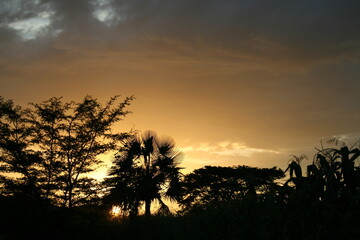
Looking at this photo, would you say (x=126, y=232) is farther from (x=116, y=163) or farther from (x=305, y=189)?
(x=305, y=189)

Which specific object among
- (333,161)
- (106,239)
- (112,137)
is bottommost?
(106,239)

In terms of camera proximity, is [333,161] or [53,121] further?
[53,121]

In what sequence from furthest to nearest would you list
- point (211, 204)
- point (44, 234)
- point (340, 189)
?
1. point (44, 234)
2. point (211, 204)
3. point (340, 189)

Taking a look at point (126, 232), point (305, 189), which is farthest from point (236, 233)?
point (126, 232)

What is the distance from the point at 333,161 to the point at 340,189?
0.54 meters

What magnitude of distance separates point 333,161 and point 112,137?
18.6 metres

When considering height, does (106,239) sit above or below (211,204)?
below

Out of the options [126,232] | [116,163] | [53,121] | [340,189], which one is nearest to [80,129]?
[53,121]

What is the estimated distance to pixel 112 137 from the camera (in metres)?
23.8

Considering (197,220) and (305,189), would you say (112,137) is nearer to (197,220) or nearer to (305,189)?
(197,220)

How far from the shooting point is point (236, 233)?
24.5 feet

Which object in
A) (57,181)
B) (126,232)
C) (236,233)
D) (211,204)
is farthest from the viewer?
(57,181)

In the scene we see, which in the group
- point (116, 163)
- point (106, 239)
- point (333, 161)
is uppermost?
point (116, 163)

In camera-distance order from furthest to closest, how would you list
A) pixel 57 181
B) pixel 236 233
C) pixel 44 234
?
pixel 57 181
pixel 44 234
pixel 236 233
